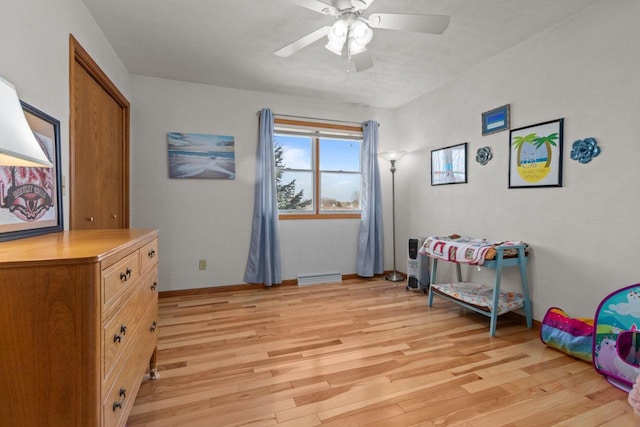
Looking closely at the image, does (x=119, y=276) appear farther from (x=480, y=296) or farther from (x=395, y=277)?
(x=395, y=277)

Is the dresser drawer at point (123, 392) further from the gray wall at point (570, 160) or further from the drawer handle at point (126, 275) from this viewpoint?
the gray wall at point (570, 160)

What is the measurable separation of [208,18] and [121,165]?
1.69 m

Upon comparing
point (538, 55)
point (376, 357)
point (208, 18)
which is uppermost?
point (208, 18)

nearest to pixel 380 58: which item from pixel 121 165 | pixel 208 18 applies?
pixel 208 18

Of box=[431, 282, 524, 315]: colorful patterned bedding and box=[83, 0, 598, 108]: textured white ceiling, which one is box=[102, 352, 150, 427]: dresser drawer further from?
box=[431, 282, 524, 315]: colorful patterned bedding

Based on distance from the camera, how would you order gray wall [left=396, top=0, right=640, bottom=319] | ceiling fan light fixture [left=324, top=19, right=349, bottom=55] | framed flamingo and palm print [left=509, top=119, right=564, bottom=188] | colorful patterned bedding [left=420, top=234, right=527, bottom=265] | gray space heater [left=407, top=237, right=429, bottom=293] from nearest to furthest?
ceiling fan light fixture [left=324, top=19, right=349, bottom=55] → gray wall [left=396, top=0, right=640, bottom=319] → framed flamingo and palm print [left=509, top=119, right=564, bottom=188] → colorful patterned bedding [left=420, top=234, right=527, bottom=265] → gray space heater [left=407, top=237, right=429, bottom=293]

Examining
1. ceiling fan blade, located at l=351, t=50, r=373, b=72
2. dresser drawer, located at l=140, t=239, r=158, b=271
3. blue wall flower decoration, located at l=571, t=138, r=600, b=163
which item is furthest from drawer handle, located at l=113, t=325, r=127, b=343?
blue wall flower decoration, located at l=571, t=138, r=600, b=163

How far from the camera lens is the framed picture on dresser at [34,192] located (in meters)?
1.28

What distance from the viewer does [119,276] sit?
1.06m

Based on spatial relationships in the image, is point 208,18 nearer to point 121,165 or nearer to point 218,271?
point 121,165

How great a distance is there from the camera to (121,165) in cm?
294

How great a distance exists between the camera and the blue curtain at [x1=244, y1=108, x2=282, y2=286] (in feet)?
11.6

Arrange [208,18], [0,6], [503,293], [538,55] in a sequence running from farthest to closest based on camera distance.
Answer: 1. [503,293]
2. [538,55]
3. [208,18]
4. [0,6]

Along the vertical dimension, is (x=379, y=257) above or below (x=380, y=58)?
below
